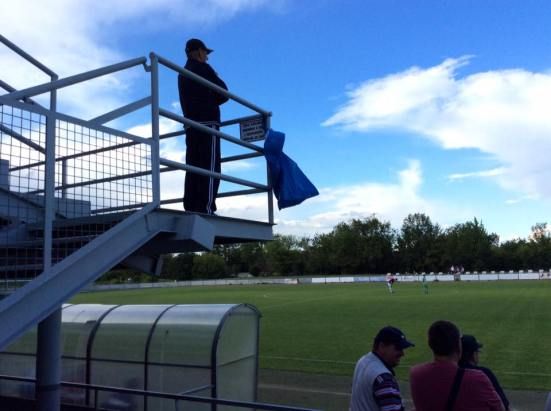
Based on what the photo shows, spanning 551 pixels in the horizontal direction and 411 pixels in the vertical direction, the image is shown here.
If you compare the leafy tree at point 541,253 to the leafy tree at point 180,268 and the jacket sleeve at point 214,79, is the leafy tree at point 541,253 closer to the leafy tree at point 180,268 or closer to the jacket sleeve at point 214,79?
the leafy tree at point 180,268

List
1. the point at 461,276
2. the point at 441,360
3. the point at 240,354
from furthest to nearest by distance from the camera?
the point at 461,276, the point at 240,354, the point at 441,360

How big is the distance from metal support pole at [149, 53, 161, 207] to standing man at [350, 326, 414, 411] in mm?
2319

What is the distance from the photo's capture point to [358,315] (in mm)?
24906

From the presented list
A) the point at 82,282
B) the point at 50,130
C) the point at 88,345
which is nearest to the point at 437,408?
the point at 82,282

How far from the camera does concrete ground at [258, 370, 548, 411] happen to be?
984 centimetres

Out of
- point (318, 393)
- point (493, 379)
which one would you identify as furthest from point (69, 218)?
point (318, 393)

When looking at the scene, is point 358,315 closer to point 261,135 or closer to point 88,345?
point 88,345

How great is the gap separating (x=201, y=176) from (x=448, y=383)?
3579mm

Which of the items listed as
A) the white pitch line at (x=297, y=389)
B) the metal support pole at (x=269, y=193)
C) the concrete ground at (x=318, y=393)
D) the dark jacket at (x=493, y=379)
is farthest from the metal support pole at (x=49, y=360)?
the white pitch line at (x=297, y=389)

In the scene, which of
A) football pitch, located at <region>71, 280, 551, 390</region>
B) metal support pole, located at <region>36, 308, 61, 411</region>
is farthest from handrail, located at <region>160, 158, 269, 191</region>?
football pitch, located at <region>71, 280, 551, 390</region>

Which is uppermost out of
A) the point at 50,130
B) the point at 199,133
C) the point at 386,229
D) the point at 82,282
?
the point at 386,229

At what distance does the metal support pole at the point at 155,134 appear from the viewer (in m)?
5.02

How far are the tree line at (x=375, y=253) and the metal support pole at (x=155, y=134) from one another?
110 meters

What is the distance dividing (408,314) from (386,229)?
114 m
